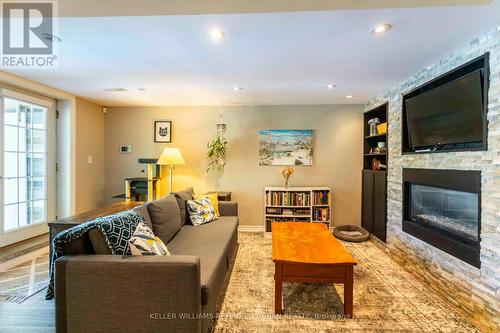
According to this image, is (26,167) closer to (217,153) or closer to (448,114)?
(217,153)

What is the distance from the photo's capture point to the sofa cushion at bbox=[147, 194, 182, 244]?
2256mm

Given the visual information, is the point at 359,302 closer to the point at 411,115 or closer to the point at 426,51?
the point at 411,115

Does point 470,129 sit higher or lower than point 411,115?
lower

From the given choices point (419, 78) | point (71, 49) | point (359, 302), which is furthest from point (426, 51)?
Result: point (71, 49)

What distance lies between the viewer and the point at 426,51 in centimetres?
213

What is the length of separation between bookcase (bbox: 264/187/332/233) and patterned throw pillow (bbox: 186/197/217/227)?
3.70 ft

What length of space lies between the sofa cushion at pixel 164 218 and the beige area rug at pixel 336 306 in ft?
2.65

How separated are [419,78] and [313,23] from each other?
1713 millimetres

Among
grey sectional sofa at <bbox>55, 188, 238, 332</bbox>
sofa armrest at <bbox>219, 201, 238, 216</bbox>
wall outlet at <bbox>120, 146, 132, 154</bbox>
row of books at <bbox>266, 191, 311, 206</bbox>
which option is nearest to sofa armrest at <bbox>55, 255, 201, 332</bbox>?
grey sectional sofa at <bbox>55, 188, 238, 332</bbox>

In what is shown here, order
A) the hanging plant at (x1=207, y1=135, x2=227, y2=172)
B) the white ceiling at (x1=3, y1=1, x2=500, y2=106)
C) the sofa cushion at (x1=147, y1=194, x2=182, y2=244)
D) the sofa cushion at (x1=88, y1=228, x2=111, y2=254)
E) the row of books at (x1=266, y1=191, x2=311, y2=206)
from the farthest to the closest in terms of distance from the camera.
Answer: the hanging plant at (x1=207, y1=135, x2=227, y2=172), the row of books at (x1=266, y1=191, x2=311, y2=206), the sofa cushion at (x1=147, y1=194, x2=182, y2=244), the white ceiling at (x1=3, y1=1, x2=500, y2=106), the sofa cushion at (x1=88, y1=228, x2=111, y2=254)

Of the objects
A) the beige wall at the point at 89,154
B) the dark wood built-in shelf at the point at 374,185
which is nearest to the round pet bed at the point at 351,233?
the dark wood built-in shelf at the point at 374,185

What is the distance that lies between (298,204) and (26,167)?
4.06m

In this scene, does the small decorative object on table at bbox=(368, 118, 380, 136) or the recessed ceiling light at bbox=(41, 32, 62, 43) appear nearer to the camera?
the recessed ceiling light at bbox=(41, 32, 62, 43)

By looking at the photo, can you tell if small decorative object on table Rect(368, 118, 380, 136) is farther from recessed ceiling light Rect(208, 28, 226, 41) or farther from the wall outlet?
the wall outlet
